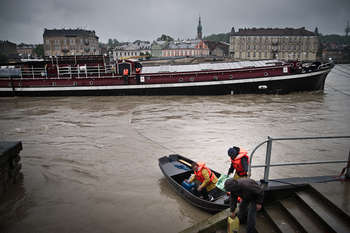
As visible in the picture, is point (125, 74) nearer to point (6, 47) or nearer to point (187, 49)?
point (187, 49)

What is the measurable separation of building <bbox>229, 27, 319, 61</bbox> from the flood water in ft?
201

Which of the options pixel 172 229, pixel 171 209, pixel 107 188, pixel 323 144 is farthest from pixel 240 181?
pixel 323 144

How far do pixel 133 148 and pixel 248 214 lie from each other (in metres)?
6.85

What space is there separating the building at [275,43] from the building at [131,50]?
31933mm

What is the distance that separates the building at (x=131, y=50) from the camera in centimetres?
8575

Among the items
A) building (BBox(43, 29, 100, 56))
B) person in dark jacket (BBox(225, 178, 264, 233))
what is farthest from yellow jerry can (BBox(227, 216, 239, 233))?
building (BBox(43, 29, 100, 56))

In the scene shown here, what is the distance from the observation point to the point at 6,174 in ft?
21.6

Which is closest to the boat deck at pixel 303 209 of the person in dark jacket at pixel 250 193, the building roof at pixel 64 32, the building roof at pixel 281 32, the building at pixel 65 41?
the person in dark jacket at pixel 250 193

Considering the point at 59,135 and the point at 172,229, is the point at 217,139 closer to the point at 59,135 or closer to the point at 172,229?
the point at 172,229

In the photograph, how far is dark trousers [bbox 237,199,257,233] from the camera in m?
3.83

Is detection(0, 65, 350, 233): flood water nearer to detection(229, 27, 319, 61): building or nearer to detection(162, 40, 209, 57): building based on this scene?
detection(162, 40, 209, 57): building

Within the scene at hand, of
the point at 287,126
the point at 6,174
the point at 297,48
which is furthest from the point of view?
the point at 297,48

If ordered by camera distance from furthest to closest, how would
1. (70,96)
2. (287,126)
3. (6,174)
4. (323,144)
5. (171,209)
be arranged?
1. (70,96)
2. (287,126)
3. (323,144)
4. (6,174)
5. (171,209)

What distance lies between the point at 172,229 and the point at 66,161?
5441 millimetres
